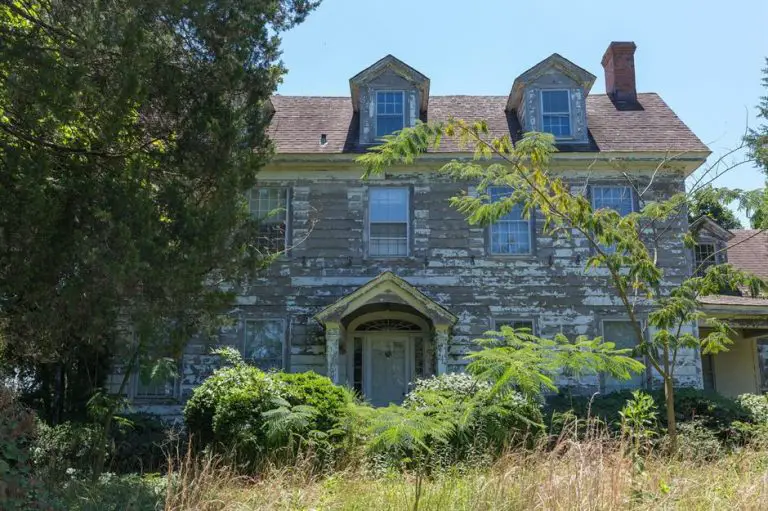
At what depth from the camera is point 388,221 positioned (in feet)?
51.5

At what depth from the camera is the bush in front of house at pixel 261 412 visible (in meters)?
8.73

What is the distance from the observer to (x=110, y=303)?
766 cm

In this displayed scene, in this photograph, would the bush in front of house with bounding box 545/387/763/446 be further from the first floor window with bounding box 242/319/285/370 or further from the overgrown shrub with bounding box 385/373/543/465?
the first floor window with bounding box 242/319/285/370

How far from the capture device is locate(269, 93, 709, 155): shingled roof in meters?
15.9

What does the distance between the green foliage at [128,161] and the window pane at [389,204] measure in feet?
21.2

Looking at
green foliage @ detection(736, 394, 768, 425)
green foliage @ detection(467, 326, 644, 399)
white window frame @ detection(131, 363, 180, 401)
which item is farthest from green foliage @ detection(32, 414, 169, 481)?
green foliage @ detection(736, 394, 768, 425)

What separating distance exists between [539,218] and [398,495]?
10917 mm

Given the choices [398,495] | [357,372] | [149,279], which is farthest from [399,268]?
[398,495]

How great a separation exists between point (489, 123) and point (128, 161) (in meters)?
10.5

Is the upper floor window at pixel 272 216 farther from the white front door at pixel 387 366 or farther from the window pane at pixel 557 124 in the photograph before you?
the window pane at pixel 557 124

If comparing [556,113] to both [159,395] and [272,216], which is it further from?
[159,395]

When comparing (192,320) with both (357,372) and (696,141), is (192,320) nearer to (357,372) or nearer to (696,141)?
(357,372)

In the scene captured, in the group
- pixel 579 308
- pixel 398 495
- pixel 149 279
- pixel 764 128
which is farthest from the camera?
pixel 764 128

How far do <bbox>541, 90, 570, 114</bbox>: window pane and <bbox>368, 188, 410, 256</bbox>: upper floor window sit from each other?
155 inches
